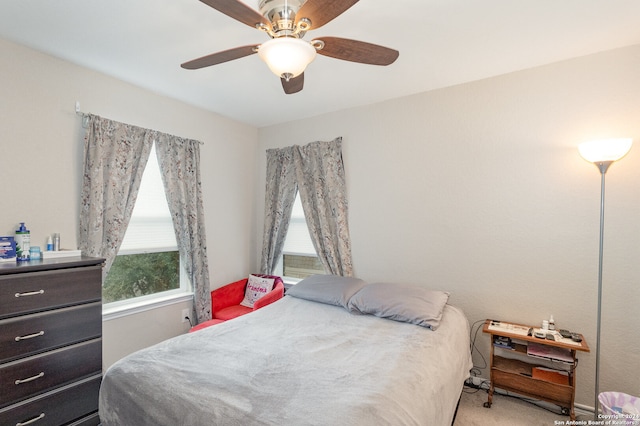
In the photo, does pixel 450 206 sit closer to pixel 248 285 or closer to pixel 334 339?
pixel 334 339

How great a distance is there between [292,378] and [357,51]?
5.66 feet

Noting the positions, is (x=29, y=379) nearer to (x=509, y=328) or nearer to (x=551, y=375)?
(x=509, y=328)

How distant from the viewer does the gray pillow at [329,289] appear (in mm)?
2701

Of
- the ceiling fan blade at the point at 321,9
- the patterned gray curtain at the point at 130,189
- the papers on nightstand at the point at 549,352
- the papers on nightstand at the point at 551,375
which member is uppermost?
the ceiling fan blade at the point at 321,9

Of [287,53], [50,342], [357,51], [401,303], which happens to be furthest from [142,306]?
[357,51]

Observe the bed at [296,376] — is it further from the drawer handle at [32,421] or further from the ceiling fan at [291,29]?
the ceiling fan at [291,29]

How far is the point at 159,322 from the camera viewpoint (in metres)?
2.96

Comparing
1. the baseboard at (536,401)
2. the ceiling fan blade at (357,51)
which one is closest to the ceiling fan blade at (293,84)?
the ceiling fan blade at (357,51)

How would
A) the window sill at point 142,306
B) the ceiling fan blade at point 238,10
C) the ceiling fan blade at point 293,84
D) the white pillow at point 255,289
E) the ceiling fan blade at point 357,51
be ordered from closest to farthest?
the ceiling fan blade at point 238,10
the ceiling fan blade at point 357,51
the ceiling fan blade at point 293,84
the window sill at point 142,306
the white pillow at point 255,289

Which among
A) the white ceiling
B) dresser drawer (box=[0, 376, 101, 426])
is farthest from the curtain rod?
dresser drawer (box=[0, 376, 101, 426])

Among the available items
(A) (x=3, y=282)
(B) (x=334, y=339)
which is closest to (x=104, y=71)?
(A) (x=3, y=282)

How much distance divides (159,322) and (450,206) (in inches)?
119

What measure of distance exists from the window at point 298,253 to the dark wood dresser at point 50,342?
6.82 feet

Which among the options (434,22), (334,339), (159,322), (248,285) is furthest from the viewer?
(248,285)
